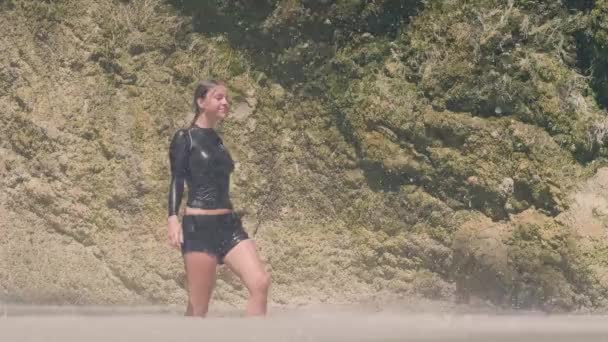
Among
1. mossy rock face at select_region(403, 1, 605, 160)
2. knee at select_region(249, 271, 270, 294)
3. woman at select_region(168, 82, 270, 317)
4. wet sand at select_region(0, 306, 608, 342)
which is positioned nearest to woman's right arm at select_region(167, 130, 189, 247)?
woman at select_region(168, 82, 270, 317)

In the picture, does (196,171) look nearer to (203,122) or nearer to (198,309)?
(203,122)

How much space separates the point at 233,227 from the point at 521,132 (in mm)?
2691

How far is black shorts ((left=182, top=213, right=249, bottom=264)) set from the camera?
577cm

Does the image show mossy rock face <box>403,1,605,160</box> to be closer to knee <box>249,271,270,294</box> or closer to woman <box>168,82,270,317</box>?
woman <box>168,82,270,317</box>

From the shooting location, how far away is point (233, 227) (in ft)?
19.1

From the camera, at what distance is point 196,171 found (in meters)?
5.89

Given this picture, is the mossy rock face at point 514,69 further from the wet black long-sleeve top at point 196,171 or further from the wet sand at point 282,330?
the wet black long-sleeve top at point 196,171

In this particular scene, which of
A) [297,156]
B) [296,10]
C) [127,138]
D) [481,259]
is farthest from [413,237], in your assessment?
[127,138]

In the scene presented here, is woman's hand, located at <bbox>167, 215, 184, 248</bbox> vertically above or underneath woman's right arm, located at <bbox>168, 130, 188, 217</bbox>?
underneath

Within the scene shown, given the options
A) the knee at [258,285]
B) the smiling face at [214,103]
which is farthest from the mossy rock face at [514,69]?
the knee at [258,285]

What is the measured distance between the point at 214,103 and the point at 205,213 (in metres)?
0.74

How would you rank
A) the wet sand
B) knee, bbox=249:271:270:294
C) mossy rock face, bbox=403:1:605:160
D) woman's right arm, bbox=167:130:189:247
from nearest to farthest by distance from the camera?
the wet sand → knee, bbox=249:271:270:294 → woman's right arm, bbox=167:130:189:247 → mossy rock face, bbox=403:1:605:160

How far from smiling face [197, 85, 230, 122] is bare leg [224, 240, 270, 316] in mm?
897

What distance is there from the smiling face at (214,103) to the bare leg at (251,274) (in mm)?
897
